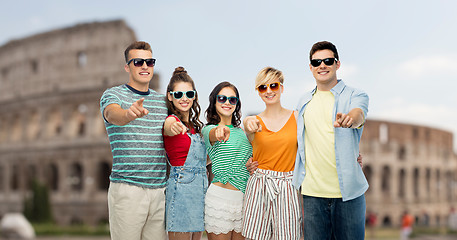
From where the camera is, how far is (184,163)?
144 inches

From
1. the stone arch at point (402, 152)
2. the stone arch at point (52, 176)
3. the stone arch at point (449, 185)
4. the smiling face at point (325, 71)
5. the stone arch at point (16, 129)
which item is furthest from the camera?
the stone arch at point (449, 185)

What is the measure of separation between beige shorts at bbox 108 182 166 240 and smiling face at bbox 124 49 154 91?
89 centimetres

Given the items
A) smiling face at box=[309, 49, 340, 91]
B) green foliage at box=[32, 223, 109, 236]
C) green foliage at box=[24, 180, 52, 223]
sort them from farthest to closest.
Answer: green foliage at box=[24, 180, 52, 223] < green foliage at box=[32, 223, 109, 236] < smiling face at box=[309, 49, 340, 91]

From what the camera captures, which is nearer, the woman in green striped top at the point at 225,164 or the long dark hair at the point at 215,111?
the woman in green striped top at the point at 225,164

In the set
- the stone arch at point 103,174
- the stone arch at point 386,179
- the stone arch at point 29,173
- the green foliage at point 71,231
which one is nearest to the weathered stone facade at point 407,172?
the stone arch at point 386,179

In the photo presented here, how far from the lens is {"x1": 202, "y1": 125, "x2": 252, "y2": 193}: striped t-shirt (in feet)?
12.0

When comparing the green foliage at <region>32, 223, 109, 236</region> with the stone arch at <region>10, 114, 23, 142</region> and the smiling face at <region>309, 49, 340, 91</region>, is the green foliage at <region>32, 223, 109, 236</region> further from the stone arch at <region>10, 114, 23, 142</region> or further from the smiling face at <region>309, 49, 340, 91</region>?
the smiling face at <region>309, 49, 340, 91</region>

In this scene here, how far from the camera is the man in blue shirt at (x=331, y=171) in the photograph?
133 inches

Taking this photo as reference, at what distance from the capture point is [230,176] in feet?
11.9

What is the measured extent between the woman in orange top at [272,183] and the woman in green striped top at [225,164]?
11 cm

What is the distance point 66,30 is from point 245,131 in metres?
27.8

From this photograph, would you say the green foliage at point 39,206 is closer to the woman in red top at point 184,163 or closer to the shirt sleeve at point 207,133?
the woman in red top at point 184,163

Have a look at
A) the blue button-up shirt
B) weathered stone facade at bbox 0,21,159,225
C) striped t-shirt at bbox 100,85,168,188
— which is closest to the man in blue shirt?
the blue button-up shirt

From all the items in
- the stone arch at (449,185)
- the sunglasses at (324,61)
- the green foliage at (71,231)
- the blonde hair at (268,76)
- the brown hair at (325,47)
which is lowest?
the stone arch at (449,185)
